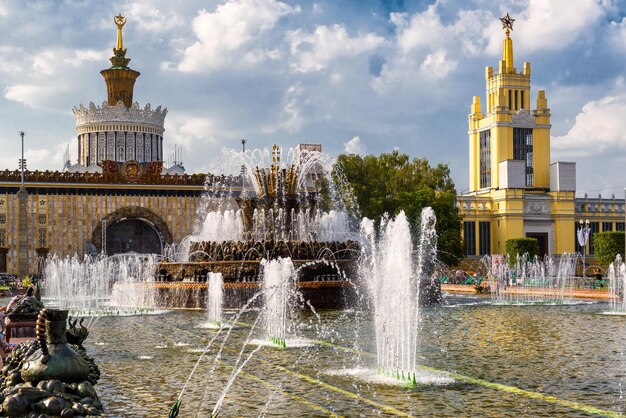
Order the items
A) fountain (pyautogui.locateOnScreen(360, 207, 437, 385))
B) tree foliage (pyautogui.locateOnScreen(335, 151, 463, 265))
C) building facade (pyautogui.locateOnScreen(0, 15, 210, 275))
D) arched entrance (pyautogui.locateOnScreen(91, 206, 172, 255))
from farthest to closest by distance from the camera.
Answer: arched entrance (pyautogui.locateOnScreen(91, 206, 172, 255)) → building facade (pyautogui.locateOnScreen(0, 15, 210, 275)) → tree foliage (pyautogui.locateOnScreen(335, 151, 463, 265)) → fountain (pyautogui.locateOnScreen(360, 207, 437, 385))

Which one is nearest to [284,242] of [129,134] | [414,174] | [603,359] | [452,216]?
[603,359]

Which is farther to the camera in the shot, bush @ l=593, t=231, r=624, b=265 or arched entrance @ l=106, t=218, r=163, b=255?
arched entrance @ l=106, t=218, r=163, b=255

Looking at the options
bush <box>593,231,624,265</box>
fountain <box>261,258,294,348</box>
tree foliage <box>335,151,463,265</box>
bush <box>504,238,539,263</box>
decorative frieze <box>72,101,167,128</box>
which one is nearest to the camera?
fountain <box>261,258,294,348</box>

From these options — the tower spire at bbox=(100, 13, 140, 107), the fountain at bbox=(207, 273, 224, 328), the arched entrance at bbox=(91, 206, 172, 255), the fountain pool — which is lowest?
the fountain pool

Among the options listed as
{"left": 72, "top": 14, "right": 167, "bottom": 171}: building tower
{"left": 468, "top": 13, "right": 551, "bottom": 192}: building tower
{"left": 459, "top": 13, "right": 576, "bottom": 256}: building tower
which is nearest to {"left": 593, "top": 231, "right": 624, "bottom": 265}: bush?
{"left": 459, "top": 13, "right": 576, "bottom": 256}: building tower

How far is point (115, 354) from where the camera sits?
40.6ft

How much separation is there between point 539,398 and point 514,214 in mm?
59257

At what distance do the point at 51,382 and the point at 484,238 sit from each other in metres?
64.6

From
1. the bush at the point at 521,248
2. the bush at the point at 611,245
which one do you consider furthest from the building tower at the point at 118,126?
the bush at the point at 611,245

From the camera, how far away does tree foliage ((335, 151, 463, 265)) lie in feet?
162

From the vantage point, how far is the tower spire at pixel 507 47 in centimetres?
7362

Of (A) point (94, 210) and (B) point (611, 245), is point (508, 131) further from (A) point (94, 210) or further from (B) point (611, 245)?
(A) point (94, 210)

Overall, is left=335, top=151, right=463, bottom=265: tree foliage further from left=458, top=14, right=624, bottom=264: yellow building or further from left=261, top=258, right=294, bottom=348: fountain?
left=261, top=258, right=294, bottom=348: fountain

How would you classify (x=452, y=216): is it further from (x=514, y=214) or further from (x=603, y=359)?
(x=603, y=359)
